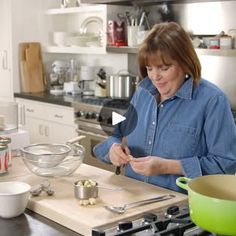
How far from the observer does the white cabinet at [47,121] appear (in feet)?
14.1

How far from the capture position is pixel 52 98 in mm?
4422

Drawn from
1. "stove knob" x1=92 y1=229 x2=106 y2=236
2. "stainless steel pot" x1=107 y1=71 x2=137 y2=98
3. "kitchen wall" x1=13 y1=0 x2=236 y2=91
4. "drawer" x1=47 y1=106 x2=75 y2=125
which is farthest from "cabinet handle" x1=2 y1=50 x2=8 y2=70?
"stove knob" x1=92 y1=229 x2=106 y2=236

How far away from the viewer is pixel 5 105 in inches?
110

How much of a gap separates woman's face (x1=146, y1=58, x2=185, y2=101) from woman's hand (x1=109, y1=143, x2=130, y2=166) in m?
0.29

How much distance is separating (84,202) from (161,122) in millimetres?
556

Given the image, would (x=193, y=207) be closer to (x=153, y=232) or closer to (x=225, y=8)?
(x=153, y=232)

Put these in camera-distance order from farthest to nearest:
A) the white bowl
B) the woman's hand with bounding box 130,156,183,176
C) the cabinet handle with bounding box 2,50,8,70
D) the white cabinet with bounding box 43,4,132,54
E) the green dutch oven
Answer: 1. the cabinet handle with bounding box 2,50,8,70
2. the white cabinet with bounding box 43,4,132,54
3. the woman's hand with bounding box 130,156,183,176
4. the white bowl
5. the green dutch oven

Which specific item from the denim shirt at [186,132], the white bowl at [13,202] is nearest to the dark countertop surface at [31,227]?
the white bowl at [13,202]

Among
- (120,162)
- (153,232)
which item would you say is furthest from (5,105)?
(153,232)

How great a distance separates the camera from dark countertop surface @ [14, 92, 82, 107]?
427 centimetres

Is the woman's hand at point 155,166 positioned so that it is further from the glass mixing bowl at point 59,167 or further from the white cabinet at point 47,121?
the white cabinet at point 47,121

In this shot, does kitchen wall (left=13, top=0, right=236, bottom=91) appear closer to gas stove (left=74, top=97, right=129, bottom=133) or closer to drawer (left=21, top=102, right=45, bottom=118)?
drawer (left=21, top=102, right=45, bottom=118)

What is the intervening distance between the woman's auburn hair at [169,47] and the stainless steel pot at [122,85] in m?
2.25

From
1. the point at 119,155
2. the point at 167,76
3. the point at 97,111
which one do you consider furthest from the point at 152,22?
the point at 119,155
